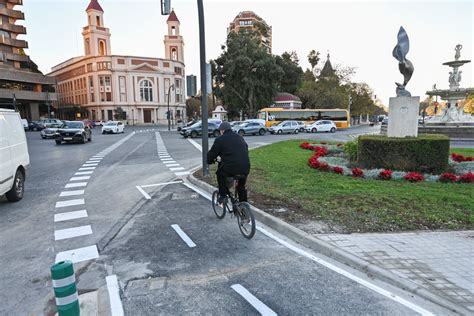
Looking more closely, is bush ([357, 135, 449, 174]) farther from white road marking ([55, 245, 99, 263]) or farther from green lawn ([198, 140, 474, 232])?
white road marking ([55, 245, 99, 263])

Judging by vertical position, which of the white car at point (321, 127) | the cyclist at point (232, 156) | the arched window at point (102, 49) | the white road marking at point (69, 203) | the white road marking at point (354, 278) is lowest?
the white road marking at point (354, 278)

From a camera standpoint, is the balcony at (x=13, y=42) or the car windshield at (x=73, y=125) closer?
the car windshield at (x=73, y=125)

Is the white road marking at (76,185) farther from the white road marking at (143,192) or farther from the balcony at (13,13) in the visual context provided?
the balcony at (13,13)

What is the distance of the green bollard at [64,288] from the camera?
2482 millimetres

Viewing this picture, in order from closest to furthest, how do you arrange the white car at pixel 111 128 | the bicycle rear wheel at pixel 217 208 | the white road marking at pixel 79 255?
the white road marking at pixel 79 255 → the bicycle rear wheel at pixel 217 208 → the white car at pixel 111 128

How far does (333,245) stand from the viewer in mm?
4641

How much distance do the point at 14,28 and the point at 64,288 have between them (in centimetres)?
8109

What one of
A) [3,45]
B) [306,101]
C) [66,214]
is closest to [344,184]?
[66,214]

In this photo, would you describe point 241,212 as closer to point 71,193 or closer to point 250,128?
point 71,193

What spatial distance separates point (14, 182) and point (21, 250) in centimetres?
337

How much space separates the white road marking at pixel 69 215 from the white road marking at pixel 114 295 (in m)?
2.96

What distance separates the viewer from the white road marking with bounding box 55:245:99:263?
14.9 ft

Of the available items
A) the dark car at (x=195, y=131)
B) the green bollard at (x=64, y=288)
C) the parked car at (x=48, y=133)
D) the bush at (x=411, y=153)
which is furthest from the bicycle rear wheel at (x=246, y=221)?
the parked car at (x=48, y=133)

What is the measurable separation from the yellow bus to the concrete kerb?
37114 millimetres
